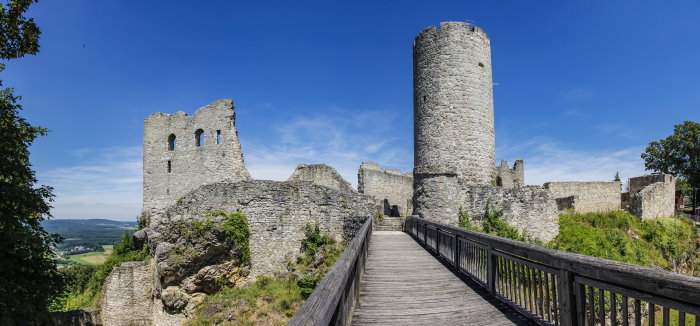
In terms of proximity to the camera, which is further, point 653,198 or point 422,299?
point 653,198

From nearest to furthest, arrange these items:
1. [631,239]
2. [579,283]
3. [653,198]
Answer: [579,283]
[631,239]
[653,198]

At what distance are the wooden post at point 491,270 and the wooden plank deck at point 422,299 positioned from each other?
160 mm

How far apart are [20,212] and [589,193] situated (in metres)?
30.7

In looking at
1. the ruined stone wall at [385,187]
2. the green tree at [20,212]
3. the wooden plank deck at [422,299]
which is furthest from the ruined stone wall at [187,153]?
the wooden plank deck at [422,299]

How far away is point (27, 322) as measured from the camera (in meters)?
8.03

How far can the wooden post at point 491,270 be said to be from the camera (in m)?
5.26

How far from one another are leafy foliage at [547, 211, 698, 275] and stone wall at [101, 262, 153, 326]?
17423mm

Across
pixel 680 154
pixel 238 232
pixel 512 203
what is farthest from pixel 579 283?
pixel 680 154

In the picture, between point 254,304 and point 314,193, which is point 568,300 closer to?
point 254,304

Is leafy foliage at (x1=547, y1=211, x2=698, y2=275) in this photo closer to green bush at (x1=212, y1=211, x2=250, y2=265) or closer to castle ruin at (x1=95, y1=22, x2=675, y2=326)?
castle ruin at (x1=95, y1=22, x2=675, y2=326)

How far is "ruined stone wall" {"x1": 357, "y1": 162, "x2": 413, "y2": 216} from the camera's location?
23.6 metres

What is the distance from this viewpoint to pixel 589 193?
25344mm

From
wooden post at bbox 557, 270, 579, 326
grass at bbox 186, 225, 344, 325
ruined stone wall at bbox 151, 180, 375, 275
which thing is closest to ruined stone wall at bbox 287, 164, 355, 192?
ruined stone wall at bbox 151, 180, 375, 275

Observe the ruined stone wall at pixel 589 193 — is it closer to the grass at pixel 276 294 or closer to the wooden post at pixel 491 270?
the grass at pixel 276 294
